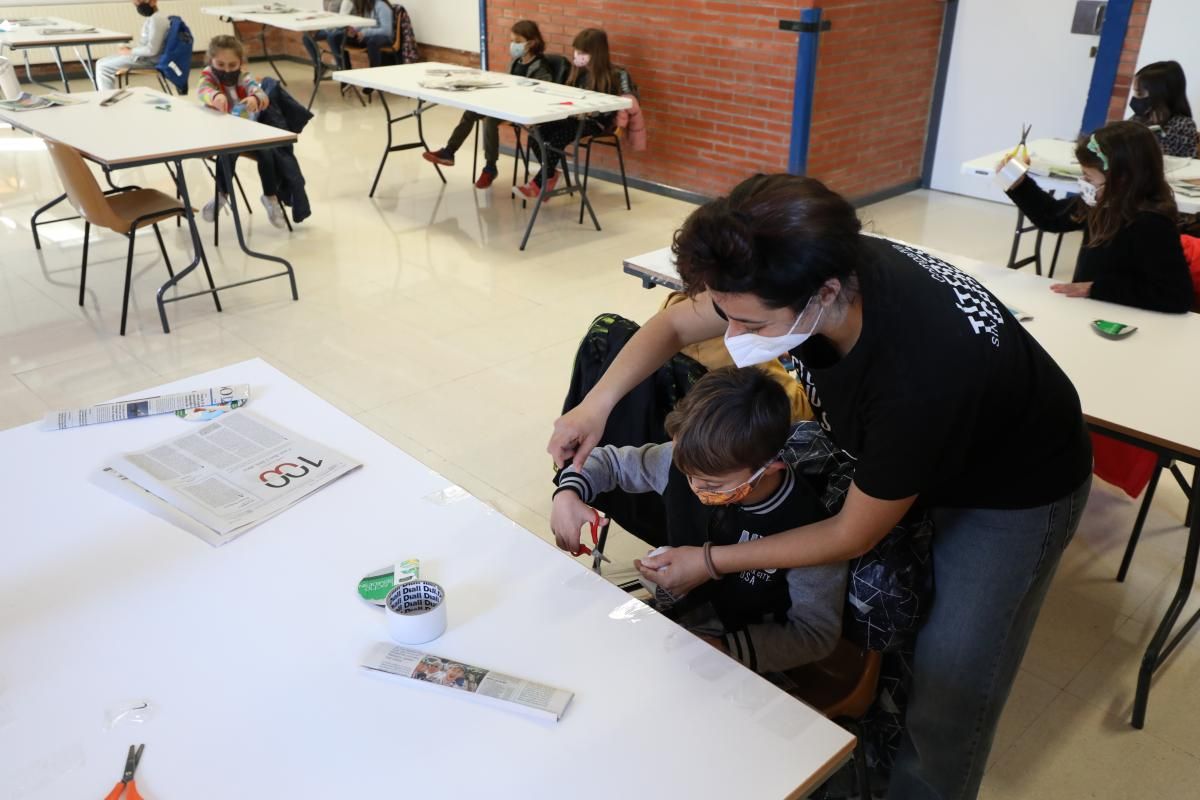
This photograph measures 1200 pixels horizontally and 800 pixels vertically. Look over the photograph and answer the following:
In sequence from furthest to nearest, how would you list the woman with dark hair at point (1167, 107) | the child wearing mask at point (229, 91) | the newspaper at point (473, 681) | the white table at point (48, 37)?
the white table at point (48, 37) → the child wearing mask at point (229, 91) → the woman with dark hair at point (1167, 107) → the newspaper at point (473, 681)

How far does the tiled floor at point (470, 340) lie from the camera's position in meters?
2.13

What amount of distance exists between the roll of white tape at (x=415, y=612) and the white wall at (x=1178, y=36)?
4.66 meters

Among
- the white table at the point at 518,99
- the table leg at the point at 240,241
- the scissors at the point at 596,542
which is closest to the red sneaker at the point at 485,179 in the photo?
the white table at the point at 518,99

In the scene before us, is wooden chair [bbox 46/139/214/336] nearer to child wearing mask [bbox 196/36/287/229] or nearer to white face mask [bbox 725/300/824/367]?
child wearing mask [bbox 196/36/287/229]

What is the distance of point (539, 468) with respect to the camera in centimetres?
304

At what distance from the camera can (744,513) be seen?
1.54 m

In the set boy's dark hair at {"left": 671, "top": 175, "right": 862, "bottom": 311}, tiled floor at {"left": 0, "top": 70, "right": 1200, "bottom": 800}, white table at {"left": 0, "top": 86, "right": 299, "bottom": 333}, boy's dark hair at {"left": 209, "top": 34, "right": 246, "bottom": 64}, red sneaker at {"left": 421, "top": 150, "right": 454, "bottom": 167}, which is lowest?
tiled floor at {"left": 0, "top": 70, "right": 1200, "bottom": 800}

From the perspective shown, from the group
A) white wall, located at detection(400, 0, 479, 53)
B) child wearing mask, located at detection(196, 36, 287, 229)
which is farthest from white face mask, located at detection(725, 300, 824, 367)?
white wall, located at detection(400, 0, 479, 53)

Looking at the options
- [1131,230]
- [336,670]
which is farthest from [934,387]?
[1131,230]

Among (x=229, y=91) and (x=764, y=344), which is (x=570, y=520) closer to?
(x=764, y=344)

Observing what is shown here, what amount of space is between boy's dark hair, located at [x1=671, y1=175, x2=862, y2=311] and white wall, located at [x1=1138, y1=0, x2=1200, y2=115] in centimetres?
433

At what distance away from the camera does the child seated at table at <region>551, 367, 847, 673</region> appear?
Result: 4.76ft

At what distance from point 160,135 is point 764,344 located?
3.61 m

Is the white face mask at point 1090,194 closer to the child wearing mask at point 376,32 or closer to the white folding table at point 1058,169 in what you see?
the white folding table at point 1058,169
